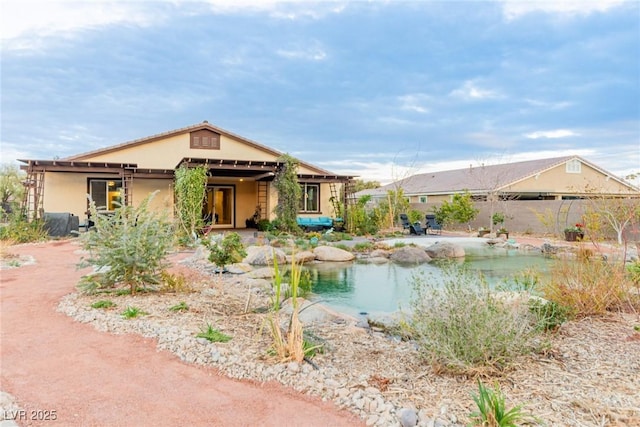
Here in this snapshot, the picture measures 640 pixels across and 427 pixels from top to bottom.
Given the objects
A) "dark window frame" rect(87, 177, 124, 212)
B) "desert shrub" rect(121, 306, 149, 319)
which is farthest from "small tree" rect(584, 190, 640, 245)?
"dark window frame" rect(87, 177, 124, 212)

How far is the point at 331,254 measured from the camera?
1217 centimetres

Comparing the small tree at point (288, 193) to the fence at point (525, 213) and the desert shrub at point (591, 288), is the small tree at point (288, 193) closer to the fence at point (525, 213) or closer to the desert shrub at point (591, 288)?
the fence at point (525, 213)

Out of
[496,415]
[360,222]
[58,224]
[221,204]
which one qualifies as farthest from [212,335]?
[221,204]

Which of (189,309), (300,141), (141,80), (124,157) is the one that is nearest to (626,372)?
(189,309)

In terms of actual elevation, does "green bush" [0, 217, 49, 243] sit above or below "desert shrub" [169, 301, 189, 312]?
above

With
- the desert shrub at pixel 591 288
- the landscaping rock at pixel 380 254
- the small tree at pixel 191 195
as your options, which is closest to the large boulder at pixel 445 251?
the landscaping rock at pixel 380 254

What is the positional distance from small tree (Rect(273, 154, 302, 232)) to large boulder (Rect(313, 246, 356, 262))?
4.79 meters

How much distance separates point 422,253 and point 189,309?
9036mm

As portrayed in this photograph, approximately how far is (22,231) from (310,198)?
12165 mm

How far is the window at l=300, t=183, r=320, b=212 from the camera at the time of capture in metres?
20.8

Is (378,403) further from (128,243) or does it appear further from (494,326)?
(128,243)

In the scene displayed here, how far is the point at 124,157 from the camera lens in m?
18.4

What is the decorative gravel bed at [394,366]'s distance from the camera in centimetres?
278

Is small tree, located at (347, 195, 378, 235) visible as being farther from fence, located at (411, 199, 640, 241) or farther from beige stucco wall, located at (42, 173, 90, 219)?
beige stucco wall, located at (42, 173, 90, 219)
